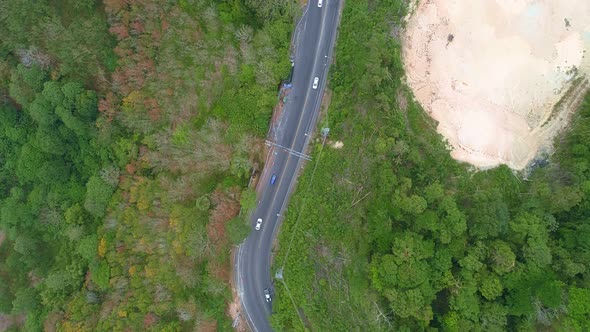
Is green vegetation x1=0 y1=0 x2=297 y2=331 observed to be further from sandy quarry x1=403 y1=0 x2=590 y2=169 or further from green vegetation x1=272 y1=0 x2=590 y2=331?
sandy quarry x1=403 y1=0 x2=590 y2=169

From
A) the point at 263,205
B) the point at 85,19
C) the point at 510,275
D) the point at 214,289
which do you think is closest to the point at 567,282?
the point at 510,275

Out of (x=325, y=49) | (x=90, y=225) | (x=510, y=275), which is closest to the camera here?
(x=510, y=275)

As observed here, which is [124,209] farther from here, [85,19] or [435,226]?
[435,226]

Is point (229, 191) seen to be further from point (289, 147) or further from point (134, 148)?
point (134, 148)

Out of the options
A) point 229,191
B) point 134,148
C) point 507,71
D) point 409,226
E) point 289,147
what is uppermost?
point 507,71

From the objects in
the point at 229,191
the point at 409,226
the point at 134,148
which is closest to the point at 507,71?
the point at 409,226
